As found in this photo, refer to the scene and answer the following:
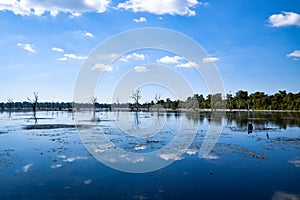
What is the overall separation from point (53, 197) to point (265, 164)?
9072 mm

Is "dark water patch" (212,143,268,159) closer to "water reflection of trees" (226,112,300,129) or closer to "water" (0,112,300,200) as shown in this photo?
"water" (0,112,300,200)

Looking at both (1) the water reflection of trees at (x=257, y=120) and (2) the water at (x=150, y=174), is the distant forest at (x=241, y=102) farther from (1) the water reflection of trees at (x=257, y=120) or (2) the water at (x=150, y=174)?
(2) the water at (x=150, y=174)

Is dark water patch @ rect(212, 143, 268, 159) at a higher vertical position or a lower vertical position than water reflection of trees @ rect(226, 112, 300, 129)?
lower

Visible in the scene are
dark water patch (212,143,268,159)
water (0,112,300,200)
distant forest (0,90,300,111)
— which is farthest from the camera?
distant forest (0,90,300,111)

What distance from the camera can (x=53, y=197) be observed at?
23.4 feet

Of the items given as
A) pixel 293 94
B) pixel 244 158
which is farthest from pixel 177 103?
pixel 244 158

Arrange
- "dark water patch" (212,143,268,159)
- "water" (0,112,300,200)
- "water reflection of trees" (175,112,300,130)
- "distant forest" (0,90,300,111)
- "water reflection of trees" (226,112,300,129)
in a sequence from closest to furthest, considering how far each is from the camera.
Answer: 1. "water" (0,112,300,200)
2. "dark water patch" (212,143,268,159)
3. "water reflection of trees" (175,112,300,130)
4. "water reflection of trees" (226,112,300,129)
5. "distant forest" (0,90,300,111)

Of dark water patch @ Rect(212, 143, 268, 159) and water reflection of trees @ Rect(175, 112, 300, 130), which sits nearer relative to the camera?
dark water patch @ Rect(212, 143, 268, 159)

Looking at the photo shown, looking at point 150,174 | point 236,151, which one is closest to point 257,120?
point 236,151

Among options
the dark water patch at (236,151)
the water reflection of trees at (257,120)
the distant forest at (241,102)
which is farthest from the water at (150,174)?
the distant forest at (241,102)

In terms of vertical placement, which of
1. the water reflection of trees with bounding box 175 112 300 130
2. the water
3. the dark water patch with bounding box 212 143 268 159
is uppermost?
the water reflection of trees with bounding box 175 112 300 130

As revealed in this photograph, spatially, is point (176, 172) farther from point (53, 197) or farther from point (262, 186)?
point (53, 197)

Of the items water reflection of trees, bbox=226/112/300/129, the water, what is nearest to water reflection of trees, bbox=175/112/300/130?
water reflection of trees, bbox=226/112/300/129

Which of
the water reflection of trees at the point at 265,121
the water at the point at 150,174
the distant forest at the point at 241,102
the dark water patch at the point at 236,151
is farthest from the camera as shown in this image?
the distant forest at the point at 241,102
